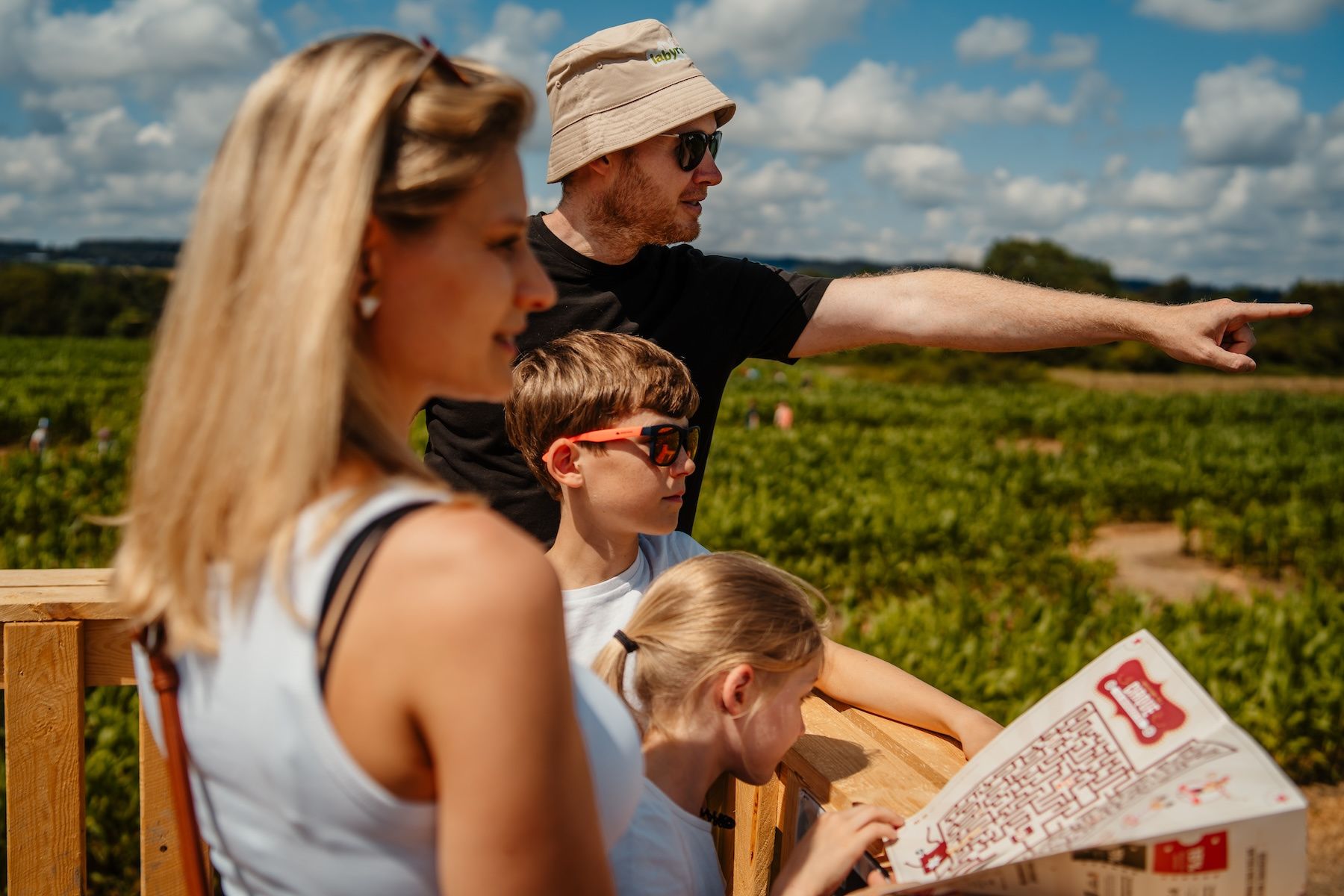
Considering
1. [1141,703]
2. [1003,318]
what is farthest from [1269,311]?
[1141,703]

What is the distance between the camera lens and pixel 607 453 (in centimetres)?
241

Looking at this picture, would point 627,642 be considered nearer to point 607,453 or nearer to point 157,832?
point 607,453

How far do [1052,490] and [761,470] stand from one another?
4.06m

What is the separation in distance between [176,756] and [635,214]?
208 centimetres

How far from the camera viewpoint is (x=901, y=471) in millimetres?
14930

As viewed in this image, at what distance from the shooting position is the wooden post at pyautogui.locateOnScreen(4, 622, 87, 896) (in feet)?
6.63

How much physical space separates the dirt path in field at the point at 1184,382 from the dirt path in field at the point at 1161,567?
39.8 meters

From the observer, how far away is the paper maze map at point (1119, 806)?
1105 millimetres

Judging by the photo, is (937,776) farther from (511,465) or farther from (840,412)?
(840,412)

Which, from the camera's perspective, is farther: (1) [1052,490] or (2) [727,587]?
(1) [1052,490]

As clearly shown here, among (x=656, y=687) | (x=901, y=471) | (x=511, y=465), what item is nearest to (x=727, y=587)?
(x=656, y=687)

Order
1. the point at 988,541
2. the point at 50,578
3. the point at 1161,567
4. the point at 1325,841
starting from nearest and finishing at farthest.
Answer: the point at 50,578 → the point at 1325,841 → the point at 988,541 → the point at 1161,567

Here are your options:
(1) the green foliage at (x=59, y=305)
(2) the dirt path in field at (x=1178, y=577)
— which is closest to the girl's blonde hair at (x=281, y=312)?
(2) the dirt path in field at (x=1178, y=577)

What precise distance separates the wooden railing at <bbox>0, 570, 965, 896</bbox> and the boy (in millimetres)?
499
